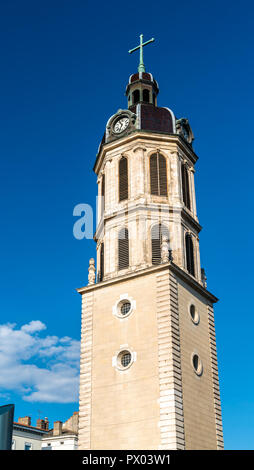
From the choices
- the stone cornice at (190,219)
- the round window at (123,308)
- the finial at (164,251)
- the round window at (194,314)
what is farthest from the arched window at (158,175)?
the round window at (194,314)

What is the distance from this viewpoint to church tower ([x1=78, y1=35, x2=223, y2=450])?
2917cm

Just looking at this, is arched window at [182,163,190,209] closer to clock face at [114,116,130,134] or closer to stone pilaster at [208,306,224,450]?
clock face at [114,116,130,134]

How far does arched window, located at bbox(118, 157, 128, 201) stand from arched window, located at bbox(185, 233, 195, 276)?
4.99 m

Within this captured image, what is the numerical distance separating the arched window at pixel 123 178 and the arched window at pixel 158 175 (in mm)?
1770

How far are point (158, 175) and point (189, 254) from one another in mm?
5723

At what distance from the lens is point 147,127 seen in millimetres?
38469

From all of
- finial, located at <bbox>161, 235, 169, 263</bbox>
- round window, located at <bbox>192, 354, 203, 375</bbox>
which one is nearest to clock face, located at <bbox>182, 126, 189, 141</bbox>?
finial, located at <bbox>161, 235, 169, 263</bbox>

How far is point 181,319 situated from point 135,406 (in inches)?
218

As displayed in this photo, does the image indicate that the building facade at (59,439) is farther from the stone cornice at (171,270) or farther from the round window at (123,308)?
the round window at (123,308)

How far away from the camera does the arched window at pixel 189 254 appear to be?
3544 centimetres

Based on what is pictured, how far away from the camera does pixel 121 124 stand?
3944 cm

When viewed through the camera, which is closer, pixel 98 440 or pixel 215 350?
pixel 98 440
